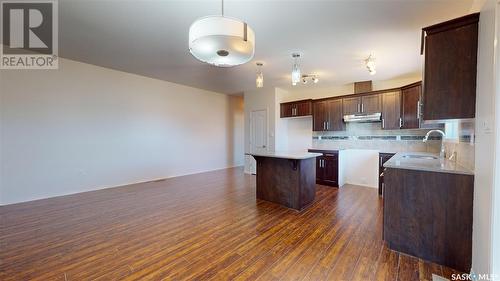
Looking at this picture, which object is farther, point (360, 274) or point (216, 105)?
point (216, 105)

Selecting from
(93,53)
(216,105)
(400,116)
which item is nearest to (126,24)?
(93,53)

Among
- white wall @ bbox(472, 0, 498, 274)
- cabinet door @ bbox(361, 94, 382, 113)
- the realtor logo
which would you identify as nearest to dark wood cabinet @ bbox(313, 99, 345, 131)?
cabinet door @ bbox(361, 94, 382, 113)

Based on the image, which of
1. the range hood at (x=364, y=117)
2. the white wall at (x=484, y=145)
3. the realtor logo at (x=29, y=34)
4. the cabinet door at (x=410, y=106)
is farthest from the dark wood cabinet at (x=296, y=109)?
the realtor logo at (x=29, y=34)

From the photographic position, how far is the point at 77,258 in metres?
2.07

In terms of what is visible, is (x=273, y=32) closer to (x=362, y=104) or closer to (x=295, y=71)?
(x=295, y=71)

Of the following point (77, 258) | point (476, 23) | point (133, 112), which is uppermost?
point (476, 23)

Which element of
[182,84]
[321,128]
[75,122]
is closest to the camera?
[75,122]

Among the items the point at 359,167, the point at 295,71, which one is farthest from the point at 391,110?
the point at 295,71

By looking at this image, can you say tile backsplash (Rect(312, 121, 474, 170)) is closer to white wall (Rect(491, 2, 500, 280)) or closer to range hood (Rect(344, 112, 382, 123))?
range hood (Rect(344, 112, 382, 123))

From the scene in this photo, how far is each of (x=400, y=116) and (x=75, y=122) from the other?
6855mm

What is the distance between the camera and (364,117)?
4.87 metres

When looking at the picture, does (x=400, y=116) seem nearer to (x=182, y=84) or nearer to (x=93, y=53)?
(x=182, y=84)

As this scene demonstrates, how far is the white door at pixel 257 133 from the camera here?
6480 millimetres

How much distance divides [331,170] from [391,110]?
1.86 meters
